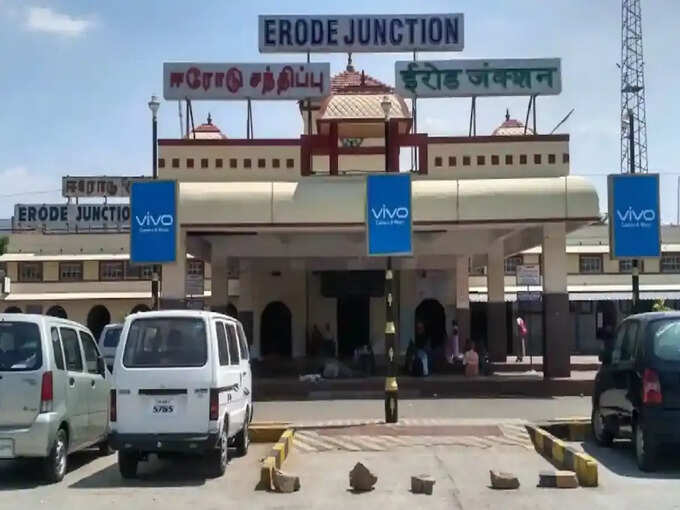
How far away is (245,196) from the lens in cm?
2152

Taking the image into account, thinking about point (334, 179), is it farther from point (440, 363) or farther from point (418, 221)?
point (440, 363)

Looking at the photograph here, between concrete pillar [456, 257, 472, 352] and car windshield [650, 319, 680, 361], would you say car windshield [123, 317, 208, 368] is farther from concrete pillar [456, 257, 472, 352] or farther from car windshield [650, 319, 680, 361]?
concrete pillar [456, 257, 472, 352]

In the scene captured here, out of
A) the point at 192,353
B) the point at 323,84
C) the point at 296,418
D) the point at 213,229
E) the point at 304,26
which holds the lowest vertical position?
the point at 296,418

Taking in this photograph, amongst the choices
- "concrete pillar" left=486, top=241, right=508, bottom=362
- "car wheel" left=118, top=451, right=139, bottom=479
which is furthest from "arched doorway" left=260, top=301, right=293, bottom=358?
"car wheel" left=118, top=451, right=139, bottom=479

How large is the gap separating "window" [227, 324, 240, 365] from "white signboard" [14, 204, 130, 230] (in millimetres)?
36605

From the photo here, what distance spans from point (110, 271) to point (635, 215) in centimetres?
3141

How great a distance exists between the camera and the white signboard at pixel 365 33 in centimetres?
2594

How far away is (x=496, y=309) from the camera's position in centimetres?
3017

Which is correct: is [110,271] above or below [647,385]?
above

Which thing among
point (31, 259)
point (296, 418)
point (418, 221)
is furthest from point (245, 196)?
point (31, 259)

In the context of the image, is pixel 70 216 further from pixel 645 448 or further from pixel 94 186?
pixel 645 448

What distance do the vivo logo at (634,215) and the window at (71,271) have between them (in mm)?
31800

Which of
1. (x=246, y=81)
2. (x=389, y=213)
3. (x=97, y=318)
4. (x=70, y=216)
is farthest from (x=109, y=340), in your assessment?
(x=70, y=216)

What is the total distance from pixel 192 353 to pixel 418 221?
10994 millimetres
